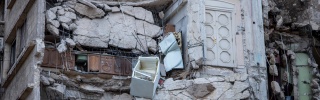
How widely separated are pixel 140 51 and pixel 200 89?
1980 millimetres

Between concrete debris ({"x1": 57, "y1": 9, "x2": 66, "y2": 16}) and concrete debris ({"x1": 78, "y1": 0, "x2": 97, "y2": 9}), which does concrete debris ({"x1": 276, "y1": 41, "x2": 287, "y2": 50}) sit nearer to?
concrete debris ({"x1": 78, "y1": 0, "x2": 97, "y2": 9})

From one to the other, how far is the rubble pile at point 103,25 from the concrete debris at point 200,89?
175 centimetres

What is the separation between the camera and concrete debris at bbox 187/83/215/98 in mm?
18125

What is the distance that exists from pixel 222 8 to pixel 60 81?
416cm

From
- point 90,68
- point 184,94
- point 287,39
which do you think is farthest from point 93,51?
point 287,39

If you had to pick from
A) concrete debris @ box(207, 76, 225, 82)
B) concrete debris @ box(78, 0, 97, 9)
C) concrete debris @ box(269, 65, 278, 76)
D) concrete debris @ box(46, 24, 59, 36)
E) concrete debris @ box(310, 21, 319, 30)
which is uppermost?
concrete debris @ box(78, 0, 97, 9)

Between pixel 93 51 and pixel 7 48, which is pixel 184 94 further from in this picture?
pixel 7 48

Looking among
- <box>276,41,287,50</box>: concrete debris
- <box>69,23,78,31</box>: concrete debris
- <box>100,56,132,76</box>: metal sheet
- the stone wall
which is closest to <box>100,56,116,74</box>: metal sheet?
<box>100,56,132,76</box>: metal sheet

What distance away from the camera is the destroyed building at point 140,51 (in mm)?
18156

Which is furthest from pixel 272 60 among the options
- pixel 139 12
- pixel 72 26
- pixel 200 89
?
pixel 72 26

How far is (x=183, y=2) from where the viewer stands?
19.0 m

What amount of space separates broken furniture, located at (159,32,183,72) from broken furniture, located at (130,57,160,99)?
414 millimetres

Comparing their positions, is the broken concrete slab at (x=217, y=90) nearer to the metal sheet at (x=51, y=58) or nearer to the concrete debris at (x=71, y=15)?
the metal sheet at (x=51, y=58)

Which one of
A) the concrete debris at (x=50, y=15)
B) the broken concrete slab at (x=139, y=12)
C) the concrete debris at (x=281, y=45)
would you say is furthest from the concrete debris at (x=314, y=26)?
the concrete debris at (x=50, y=15)
